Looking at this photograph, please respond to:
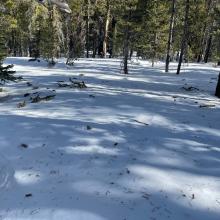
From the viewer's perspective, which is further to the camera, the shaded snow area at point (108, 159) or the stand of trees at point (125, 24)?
the stand of trees at point (125, 24)

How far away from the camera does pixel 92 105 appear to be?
1340 cm

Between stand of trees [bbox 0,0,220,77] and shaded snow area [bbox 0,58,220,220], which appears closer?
shaded snow area [bbox 0,58,220,220]

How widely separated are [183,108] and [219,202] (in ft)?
22.2

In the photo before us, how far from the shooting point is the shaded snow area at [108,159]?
700 centimetres

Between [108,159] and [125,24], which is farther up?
[125,24]

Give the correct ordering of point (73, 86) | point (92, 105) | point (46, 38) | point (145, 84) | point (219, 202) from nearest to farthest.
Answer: point (219, 202) → point (92, 105) → point (73, 86) → point (145, 84) → point (46, 38)

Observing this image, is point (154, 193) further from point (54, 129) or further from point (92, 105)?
point (92, 105)

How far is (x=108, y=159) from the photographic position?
8.78 m

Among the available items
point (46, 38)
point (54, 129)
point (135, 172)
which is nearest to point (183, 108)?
point (54, 129)

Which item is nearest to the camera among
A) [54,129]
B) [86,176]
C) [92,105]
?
[86,176]

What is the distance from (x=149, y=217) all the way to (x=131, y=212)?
0.32m

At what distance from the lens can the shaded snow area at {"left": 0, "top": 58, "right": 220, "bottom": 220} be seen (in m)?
7.00

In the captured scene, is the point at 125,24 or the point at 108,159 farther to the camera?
the point at 125,24

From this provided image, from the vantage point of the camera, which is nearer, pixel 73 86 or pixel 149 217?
pixel 149 217
